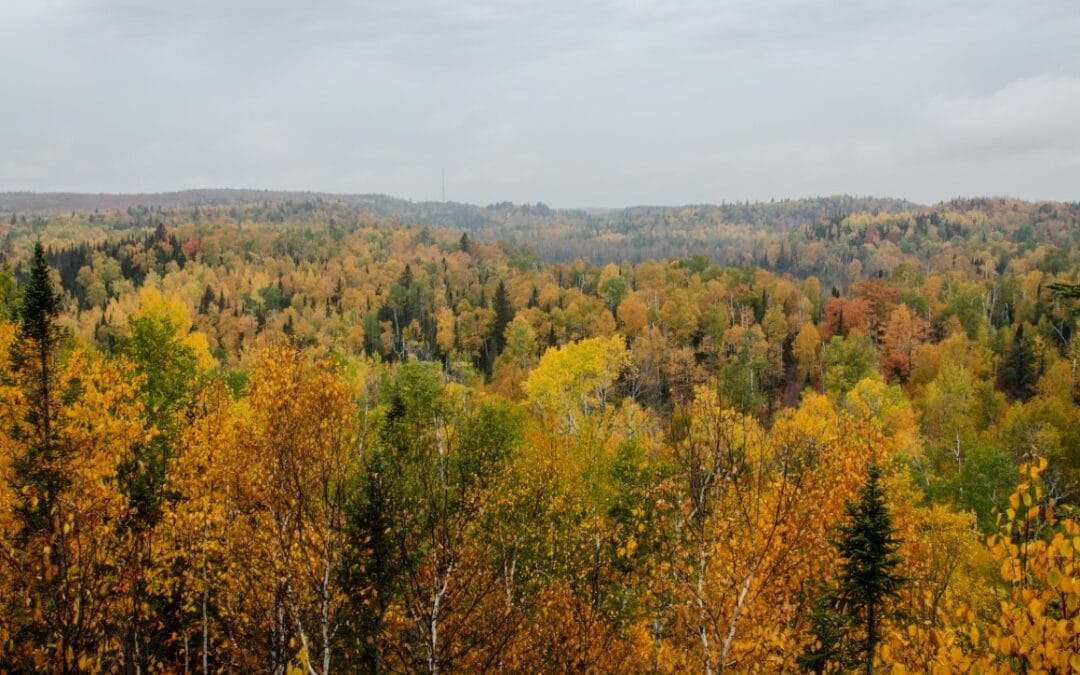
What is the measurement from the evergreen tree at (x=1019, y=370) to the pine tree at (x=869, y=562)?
240 ft

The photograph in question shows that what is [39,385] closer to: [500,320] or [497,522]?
[497,522]

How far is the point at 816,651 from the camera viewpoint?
1321 cm

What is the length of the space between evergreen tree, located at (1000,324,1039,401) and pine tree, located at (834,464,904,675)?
240ft

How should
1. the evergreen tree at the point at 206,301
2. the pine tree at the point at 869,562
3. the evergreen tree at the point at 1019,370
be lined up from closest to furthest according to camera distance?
the pine tree at the point at 869,562 < the evergreen tree at the point at 1019,370 < the evergreen tree at the point at 206,301

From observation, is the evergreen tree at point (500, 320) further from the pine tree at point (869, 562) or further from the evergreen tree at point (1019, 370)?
the pine tree at point (869, 562)

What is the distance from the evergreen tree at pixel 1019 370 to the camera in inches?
2805

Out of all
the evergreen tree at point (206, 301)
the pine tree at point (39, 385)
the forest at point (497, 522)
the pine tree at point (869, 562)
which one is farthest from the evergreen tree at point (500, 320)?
the pine tree at point (869, 562)

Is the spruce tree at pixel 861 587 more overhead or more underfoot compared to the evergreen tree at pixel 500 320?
more overhead

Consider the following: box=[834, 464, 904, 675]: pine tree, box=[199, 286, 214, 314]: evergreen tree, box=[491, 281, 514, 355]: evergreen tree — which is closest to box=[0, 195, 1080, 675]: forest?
box=[834, 464, 904, 675]: pine tree

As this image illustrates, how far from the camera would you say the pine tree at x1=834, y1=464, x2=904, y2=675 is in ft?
39.9

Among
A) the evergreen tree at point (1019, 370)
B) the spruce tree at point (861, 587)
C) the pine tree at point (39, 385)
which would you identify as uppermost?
the pine tree at point (39, 385)

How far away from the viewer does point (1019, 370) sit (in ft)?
237

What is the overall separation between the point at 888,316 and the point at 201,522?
98400 mm

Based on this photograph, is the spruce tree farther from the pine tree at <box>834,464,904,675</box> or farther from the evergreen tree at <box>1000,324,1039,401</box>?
the evergreen tree at <box>1000,324,1039,401</box>
